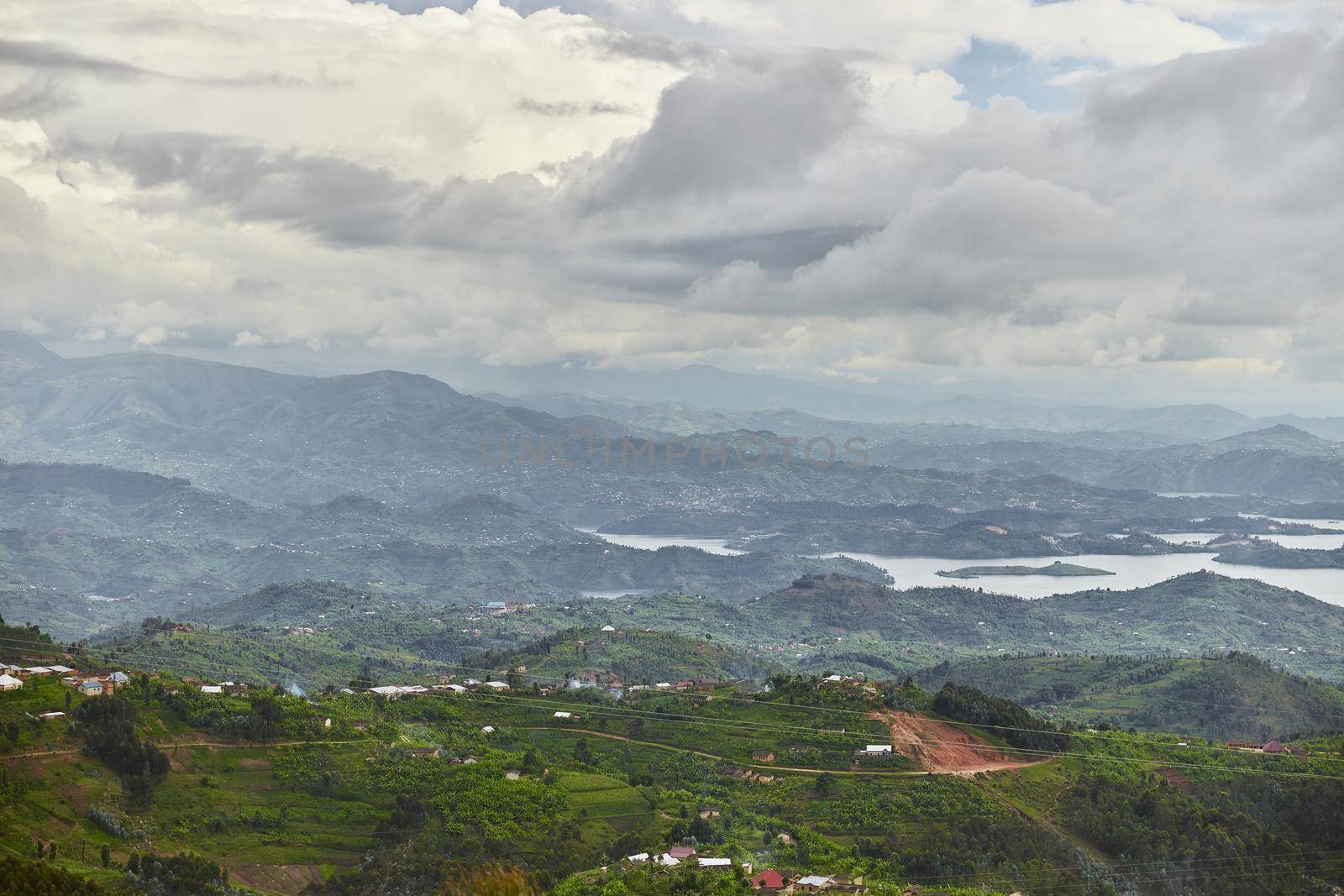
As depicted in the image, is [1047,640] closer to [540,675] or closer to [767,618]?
[767,618]

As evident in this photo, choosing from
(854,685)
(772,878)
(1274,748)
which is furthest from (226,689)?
(1274,748)

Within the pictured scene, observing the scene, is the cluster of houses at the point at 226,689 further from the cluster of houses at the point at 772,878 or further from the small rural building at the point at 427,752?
the cluster of houses at the point at 772,878

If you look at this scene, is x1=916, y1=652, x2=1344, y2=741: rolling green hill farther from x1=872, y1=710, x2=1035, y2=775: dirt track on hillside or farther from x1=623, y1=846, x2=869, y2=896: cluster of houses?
x1=623, y1=846, x2=869, y2=896: cluster of houses

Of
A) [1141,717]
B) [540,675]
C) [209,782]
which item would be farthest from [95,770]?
[1141,717]

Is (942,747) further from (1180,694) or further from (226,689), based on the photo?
(1180,694)

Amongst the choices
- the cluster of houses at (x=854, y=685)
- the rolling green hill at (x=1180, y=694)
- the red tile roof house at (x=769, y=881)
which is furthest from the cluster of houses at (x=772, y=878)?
the rolling green hill at (x=1180, y=694)

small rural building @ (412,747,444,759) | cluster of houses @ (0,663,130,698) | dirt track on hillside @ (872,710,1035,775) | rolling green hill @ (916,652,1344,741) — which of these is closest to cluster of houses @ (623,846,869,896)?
small rural building @ (412,747,444,759)
